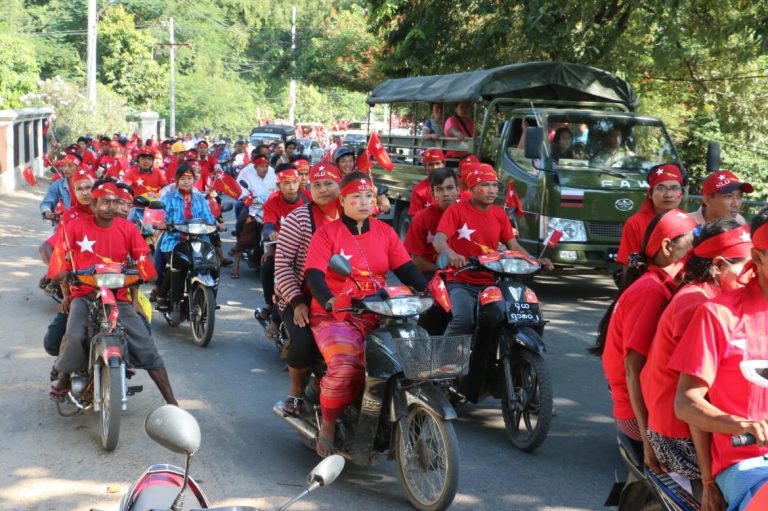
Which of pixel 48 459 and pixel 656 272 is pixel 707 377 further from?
pixel 48 459

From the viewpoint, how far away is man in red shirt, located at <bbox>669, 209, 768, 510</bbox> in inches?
119

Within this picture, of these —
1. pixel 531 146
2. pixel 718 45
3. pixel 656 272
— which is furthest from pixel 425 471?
pixel 718 45

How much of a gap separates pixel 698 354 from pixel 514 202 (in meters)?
8.24

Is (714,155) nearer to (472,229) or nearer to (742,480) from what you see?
(472,229)

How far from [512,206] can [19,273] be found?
6.92 metres

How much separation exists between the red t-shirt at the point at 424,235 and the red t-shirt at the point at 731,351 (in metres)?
4.66

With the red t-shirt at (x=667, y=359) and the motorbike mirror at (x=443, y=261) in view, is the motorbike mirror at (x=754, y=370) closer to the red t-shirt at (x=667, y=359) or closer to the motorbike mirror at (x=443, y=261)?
the red t-shirt at (x=667, y=359)

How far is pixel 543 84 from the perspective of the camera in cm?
1329

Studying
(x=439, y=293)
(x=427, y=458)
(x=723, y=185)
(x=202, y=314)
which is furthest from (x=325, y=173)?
(x=202, y=314)

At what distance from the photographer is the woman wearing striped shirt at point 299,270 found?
5703 mm

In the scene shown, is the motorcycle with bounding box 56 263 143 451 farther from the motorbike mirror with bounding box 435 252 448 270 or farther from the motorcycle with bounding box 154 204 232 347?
the motorcycle with bounding box 154 204 232 347

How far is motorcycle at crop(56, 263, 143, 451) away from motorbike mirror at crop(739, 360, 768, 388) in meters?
3.99

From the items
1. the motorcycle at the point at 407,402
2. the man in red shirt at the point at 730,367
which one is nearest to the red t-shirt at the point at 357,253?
the motorcycle at the point at 407,402

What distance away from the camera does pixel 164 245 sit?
9.88 meters
